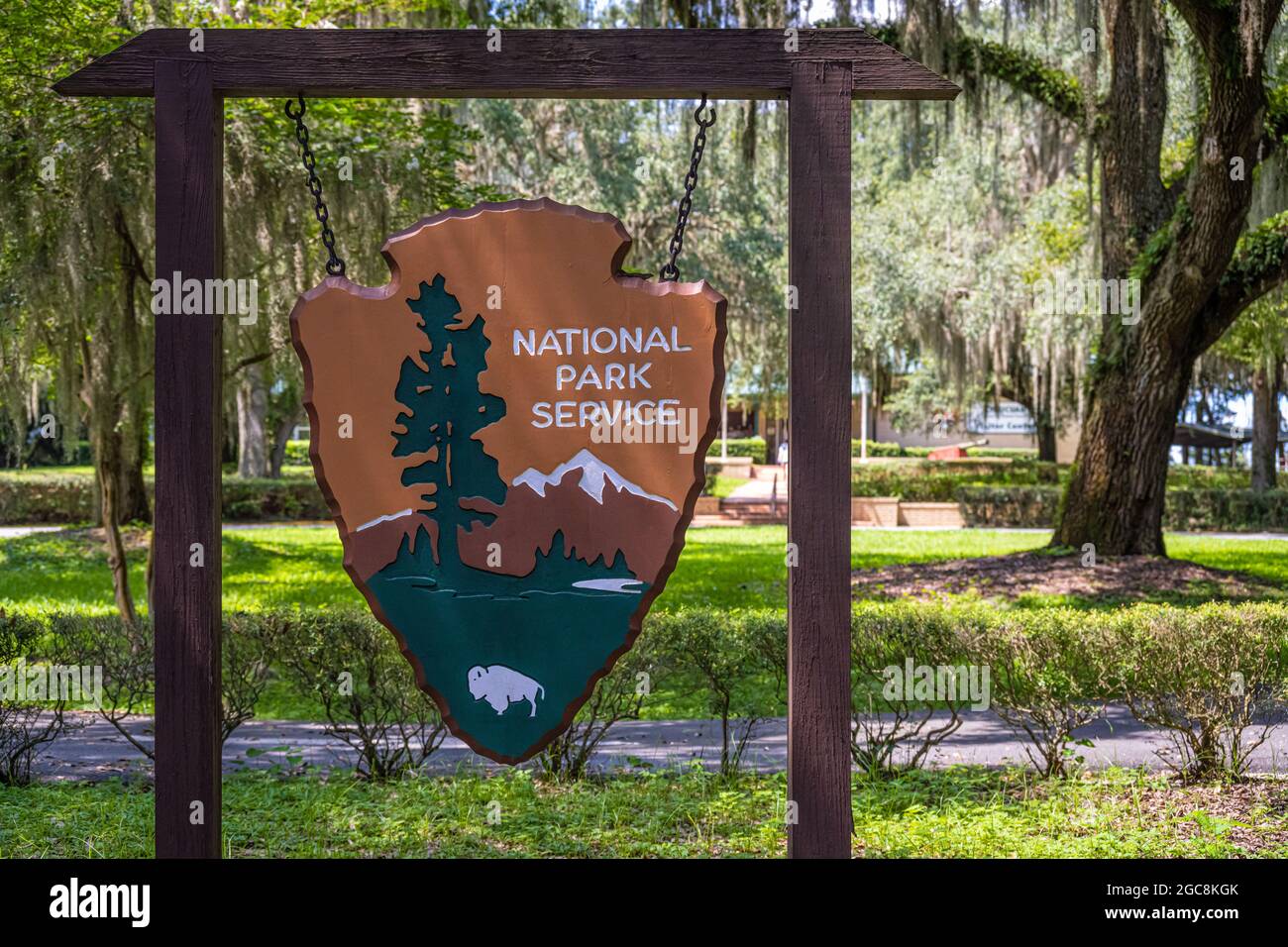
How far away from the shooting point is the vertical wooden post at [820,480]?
11.3 ft

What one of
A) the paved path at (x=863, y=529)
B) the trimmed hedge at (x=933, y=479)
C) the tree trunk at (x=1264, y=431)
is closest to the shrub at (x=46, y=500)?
the paved path at (x=863, y=529)

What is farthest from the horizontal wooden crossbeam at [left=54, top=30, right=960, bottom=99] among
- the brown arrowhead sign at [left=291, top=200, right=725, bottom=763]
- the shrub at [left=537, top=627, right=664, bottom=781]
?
the shrub at [left=537, top=627, right=664, bottom=781]

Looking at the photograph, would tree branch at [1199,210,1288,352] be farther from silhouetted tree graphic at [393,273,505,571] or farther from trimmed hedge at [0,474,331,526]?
trimmed hedge at [0,474,331,526]

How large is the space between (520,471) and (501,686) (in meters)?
0.67

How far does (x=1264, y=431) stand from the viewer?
23.9m

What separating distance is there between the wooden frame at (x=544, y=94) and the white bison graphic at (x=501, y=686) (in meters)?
0.80

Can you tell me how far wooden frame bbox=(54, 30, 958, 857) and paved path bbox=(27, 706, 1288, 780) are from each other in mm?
2477

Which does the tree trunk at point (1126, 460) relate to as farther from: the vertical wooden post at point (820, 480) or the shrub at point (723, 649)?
the vertical wooden post at point (820, 480)

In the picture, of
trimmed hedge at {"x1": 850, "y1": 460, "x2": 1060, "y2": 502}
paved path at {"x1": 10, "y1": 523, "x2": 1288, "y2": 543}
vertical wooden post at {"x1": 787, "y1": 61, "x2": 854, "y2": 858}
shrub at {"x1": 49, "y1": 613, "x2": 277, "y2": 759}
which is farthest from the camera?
trimmed hedge at {"x1": 850, "y1": 460, "x2": 1060, "y2": 502}

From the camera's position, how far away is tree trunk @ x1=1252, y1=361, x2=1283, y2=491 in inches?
926

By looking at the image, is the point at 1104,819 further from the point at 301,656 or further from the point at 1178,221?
the point at 1178,221

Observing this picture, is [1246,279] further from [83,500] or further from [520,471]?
[83,500]

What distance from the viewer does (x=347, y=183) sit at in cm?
928

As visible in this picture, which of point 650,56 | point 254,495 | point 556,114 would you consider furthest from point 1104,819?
point 254,495
